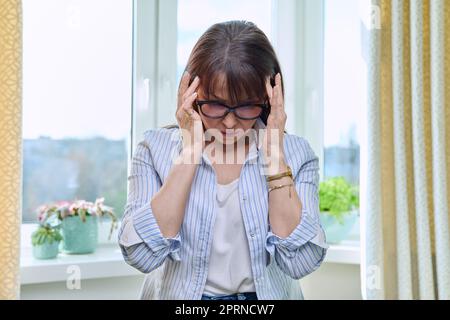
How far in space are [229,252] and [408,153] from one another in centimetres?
85

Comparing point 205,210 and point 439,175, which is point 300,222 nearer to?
point 205,210

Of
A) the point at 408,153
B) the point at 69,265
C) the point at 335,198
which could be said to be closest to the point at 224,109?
the point at 69,265

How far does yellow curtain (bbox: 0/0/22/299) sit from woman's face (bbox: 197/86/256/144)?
0.31 meters

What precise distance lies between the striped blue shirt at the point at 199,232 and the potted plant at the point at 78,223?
57cm

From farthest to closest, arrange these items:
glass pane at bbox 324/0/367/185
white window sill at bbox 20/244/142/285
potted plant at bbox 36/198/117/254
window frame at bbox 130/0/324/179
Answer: glass pane at bbox 324/0/367/185
window frame at bbox 130/0/324/179
potted plant at bbox 36/198/117/254
white window sill at bbox 20/244/142/285

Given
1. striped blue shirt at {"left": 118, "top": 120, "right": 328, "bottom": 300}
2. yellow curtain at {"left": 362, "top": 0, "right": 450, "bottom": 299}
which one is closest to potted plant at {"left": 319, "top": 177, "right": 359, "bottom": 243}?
yellow curtain at {"left": 362, "top": 0, "right": 450, "bottom": 299}

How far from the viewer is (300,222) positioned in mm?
993

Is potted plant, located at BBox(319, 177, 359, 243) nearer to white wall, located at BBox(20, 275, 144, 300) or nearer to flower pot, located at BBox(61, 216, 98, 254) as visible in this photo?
white wall, located at BBox(20, 275, 144, 300)

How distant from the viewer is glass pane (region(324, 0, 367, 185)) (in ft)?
6.39

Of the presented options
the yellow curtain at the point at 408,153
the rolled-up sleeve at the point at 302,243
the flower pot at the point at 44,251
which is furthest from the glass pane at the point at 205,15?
the rolled-up sleeve at the point at 302,243

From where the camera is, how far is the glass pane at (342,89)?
195cm

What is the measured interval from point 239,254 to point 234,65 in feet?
1.08

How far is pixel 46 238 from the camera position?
1.51 meters

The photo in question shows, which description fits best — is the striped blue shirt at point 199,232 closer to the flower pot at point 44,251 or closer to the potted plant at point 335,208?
the flower pot at point 44,251
